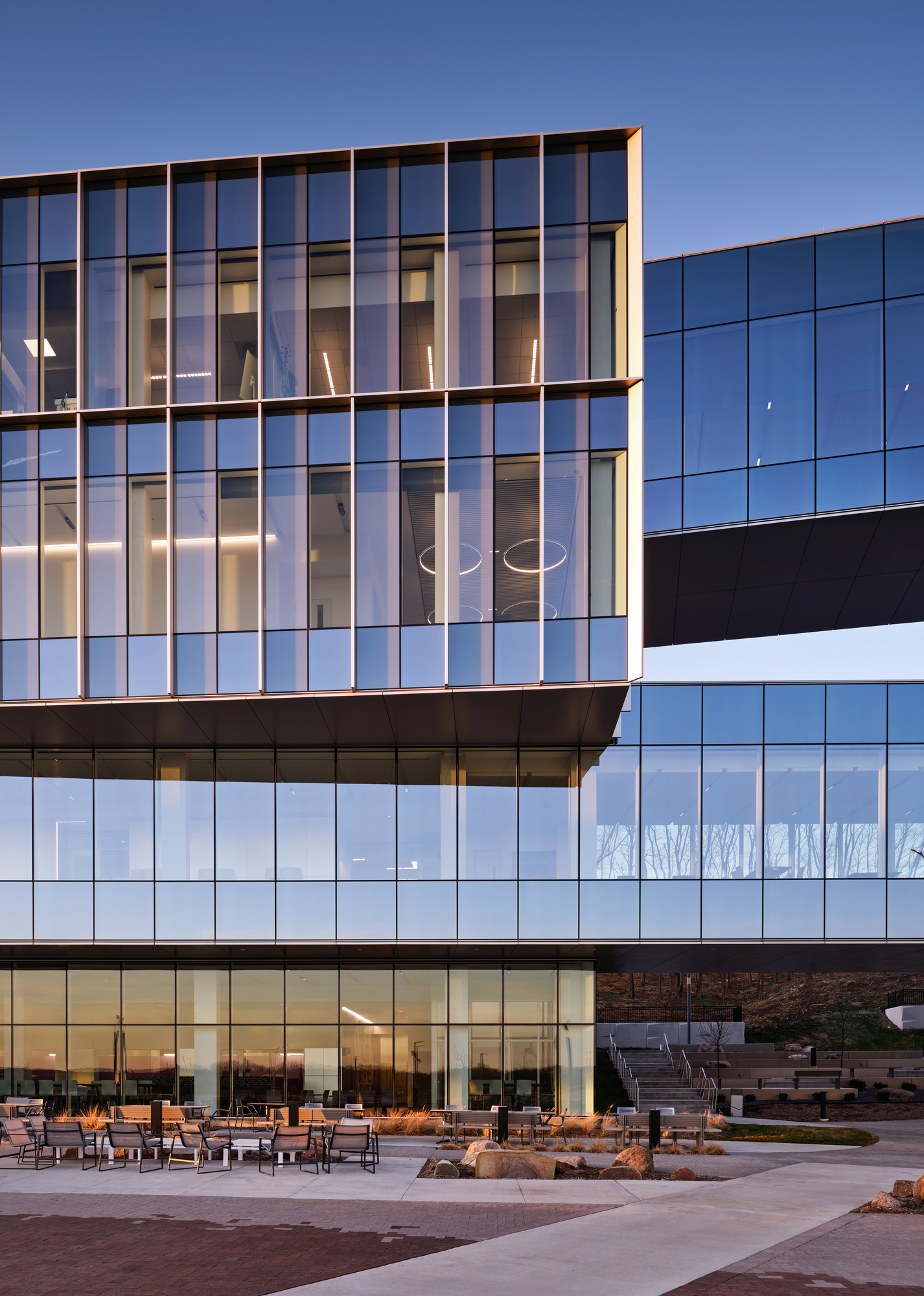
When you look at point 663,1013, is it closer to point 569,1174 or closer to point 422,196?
point 569,1174

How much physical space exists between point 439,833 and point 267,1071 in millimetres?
7025

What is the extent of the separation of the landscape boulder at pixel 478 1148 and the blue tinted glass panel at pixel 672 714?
9.91 meters

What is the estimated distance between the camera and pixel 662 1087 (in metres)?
28.9

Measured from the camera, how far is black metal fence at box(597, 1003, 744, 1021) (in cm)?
5381

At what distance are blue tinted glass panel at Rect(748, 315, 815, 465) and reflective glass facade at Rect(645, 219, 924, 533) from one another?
0.09 feet

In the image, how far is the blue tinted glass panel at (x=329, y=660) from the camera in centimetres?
1947

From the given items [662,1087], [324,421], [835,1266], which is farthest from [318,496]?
[662,1087]

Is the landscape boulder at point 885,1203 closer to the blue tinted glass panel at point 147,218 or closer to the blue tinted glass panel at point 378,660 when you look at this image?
the blue tinted glass panel at point 378,660

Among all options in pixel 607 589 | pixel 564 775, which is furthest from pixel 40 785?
pixel 607 589

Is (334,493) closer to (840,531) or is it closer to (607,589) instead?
(607,589)

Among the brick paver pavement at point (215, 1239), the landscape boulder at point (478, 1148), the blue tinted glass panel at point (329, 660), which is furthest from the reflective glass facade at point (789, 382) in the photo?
the brick paver pavement at point (215, 1239)

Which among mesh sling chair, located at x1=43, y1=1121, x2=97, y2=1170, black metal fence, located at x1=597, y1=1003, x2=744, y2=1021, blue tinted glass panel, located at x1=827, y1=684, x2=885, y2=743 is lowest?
black metal fence, located at x1=597, y1=1003, x2=744, y2=1021

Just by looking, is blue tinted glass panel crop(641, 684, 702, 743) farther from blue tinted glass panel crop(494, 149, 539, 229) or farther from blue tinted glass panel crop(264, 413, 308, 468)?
blue tinted glass panel crop(494, 149, 539, 229)

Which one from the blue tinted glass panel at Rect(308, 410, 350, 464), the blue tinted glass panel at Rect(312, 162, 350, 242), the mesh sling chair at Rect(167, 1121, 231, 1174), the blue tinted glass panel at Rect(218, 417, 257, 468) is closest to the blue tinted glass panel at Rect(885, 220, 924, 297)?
the blue tinted glass panel at Rect(312, 162, 350, 242)
